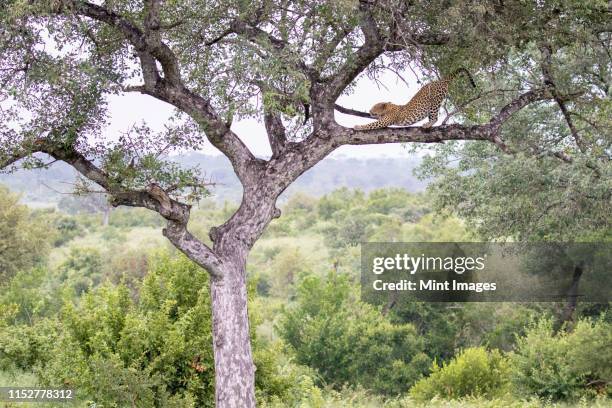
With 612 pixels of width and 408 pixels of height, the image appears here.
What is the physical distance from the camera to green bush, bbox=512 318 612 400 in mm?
16516

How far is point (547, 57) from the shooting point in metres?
9.41

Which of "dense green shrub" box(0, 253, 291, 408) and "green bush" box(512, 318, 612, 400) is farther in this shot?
"green bush" box(512, 318, 612, 400)

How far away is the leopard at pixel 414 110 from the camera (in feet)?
29.1

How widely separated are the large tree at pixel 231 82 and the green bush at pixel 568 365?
890 centimetres

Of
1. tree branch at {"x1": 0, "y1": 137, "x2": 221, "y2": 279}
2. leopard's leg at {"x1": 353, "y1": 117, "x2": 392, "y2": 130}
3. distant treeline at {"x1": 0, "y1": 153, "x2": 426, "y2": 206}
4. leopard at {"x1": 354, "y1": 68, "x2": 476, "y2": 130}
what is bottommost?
tree branch at {"x1": 0, "y1": 137, "x2": 221, "y2": 279}

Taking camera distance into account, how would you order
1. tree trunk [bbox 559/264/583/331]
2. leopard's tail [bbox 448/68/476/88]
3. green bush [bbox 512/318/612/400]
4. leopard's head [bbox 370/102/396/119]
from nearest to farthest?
leopard's head [bbox 370/102/396/119], leopard's tail [bbox 448/68/476/88], green bush [bbox 512/318/612/400], tree trunk [bbox 559/264/583/331]

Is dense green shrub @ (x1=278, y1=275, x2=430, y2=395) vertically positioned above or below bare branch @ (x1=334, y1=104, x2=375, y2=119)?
below

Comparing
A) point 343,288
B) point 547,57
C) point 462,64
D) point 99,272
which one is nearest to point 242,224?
point 462,64

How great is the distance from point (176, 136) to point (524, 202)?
7.93m

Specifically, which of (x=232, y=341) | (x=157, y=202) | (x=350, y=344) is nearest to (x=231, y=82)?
(x=157, y=202)

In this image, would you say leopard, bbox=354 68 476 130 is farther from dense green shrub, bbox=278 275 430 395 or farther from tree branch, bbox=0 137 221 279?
dense green shrub, bbox=278 275 430 395

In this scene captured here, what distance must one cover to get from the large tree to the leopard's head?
10.9 inches

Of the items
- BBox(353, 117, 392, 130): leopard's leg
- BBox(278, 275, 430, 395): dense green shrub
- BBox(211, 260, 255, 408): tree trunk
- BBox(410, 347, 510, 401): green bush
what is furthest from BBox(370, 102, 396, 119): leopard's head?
Answer: BBox(278, 275, 430, 395): dense green shrub

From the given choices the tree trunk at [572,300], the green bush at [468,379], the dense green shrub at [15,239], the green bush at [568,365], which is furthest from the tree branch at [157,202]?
the dense green shrub at [15,239]
